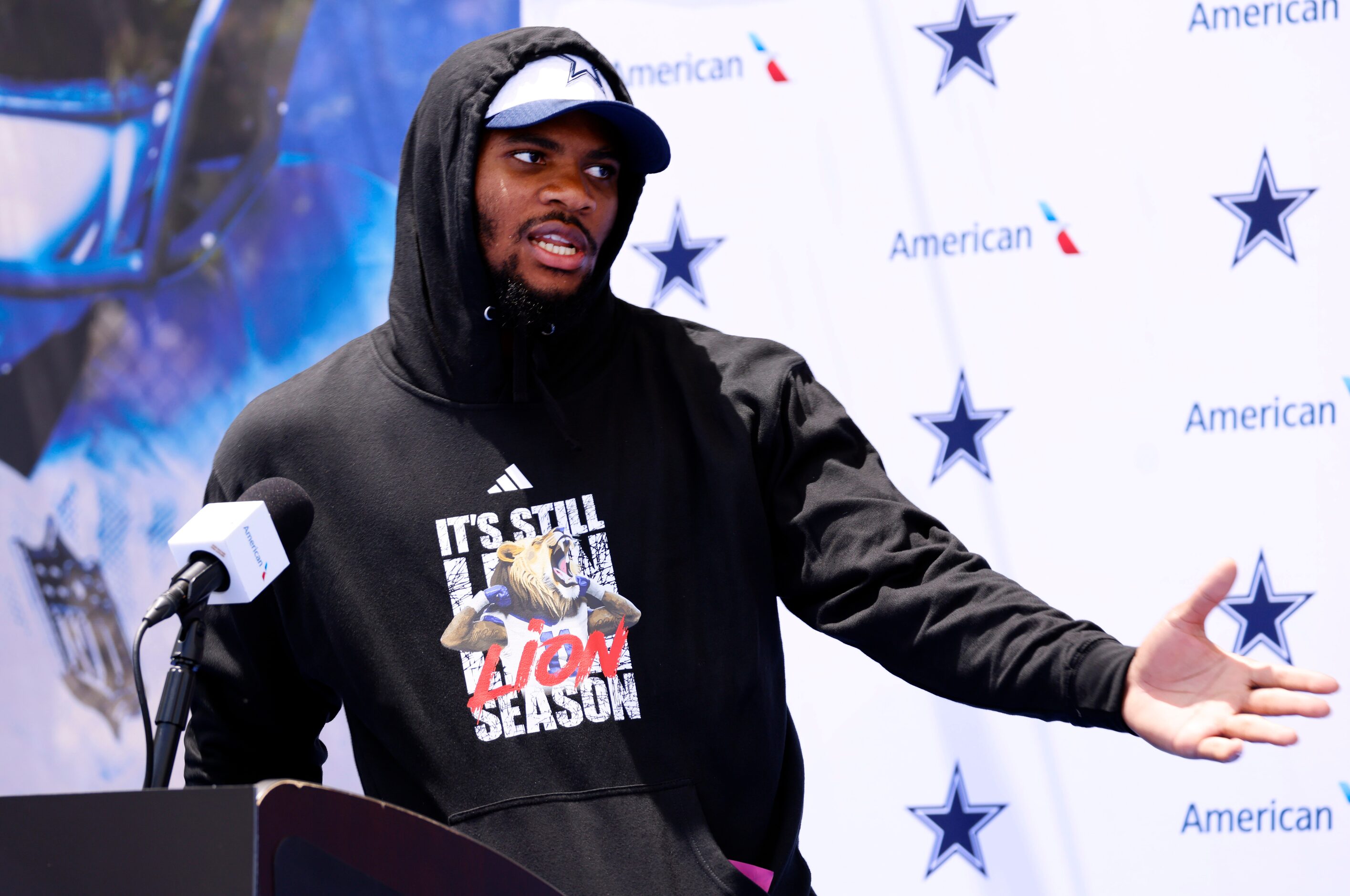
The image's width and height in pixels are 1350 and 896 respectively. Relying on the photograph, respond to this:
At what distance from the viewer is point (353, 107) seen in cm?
270

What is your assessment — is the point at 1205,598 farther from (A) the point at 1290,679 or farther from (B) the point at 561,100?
(B) the point at 561,100

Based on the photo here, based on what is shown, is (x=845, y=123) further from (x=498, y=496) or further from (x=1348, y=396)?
(x=498, y=496)

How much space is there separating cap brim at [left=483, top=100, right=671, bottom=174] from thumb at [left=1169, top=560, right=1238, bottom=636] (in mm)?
922

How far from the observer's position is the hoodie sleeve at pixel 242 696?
1.59 meters

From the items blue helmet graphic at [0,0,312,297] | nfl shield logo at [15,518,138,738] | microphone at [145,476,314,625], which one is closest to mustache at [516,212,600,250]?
microphone at [145,476,314,625]

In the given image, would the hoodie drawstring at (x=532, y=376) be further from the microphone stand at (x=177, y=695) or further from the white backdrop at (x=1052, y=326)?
the white backdrop at (x=1052, y=326)

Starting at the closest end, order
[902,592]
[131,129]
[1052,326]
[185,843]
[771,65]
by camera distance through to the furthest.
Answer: [185,843] < [902,592] < [1052,326] < [771,65] < [131,129]

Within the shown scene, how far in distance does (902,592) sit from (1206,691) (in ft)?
1.30

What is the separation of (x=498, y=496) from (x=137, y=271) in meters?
1.70

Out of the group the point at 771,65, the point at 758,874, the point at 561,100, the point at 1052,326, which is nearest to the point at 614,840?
the point at 758,874

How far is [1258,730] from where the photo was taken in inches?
40.6

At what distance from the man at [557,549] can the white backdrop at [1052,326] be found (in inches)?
33.9

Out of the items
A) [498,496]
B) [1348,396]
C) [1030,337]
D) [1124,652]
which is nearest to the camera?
[1124,652]

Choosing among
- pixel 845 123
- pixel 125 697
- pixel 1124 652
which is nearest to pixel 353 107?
pixel 845 123
